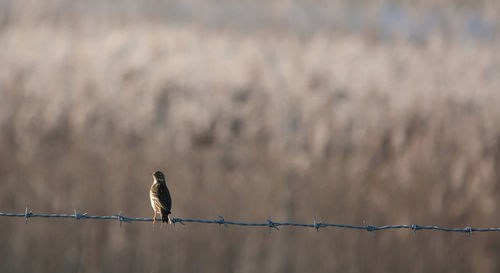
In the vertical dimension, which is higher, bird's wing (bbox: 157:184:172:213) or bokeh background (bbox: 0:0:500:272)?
bokeh background (bbox: 0:0:500:272)

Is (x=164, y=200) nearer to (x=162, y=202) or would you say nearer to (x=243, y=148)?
(x=162, y=202)

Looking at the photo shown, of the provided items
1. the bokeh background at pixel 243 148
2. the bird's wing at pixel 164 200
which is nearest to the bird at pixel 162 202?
the bird's wing at pixel 164 200

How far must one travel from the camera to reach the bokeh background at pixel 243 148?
5.61 metres

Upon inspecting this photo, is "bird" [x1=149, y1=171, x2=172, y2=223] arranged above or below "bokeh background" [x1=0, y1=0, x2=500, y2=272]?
below

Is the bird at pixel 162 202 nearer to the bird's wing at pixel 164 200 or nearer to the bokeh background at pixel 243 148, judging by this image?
the bird's wing at pixel 164 200

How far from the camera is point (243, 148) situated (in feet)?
23.0

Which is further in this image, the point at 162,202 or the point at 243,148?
the point at 243,148

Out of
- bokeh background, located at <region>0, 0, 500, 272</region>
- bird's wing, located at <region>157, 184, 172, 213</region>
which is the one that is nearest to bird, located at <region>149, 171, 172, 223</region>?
bird's wing, located at <region>157, 184, 172, 213</region>

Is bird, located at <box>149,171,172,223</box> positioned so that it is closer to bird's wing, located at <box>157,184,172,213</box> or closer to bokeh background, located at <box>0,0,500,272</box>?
bird's wing, located at <box>157,184,172,213</box>

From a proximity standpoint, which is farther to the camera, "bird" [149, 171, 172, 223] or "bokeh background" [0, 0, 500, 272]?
"bokeh background" [0, 0, 500, 272]

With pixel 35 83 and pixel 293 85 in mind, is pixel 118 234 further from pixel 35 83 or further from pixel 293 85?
pixel 293 85

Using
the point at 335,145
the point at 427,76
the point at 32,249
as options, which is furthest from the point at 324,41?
the point at 32,249

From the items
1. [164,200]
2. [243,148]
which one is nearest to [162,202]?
[164,200]

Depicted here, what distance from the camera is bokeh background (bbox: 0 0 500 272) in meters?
5.61
